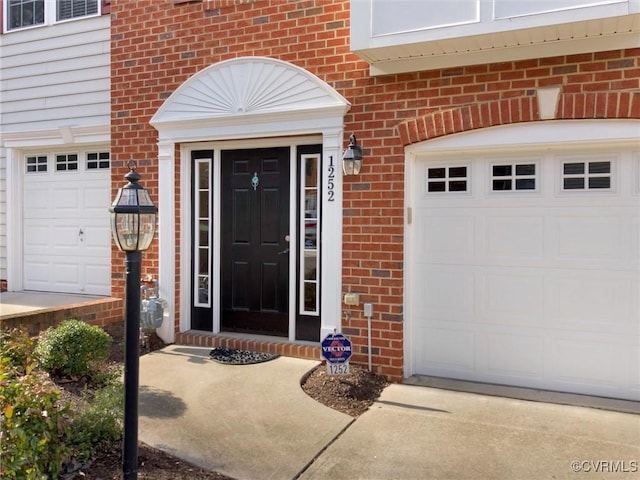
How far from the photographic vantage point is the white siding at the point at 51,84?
709 centimetres

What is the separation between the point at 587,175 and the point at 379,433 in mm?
2889

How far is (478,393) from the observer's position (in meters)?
4.77

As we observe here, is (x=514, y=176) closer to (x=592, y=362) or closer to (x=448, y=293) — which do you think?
(x=448, y=293)

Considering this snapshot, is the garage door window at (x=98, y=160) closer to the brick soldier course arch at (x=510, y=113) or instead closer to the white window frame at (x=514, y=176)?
the brick soldier course arch at (x=510, y=113)

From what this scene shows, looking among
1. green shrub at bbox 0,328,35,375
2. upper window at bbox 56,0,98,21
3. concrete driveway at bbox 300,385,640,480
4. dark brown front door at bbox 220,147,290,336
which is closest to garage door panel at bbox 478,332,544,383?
concrete driveway at bbox 300,385,640,480

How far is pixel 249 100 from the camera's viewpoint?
5.55 m

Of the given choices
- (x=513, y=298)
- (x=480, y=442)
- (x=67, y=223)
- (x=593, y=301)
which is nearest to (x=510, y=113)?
(x=513, y=298)

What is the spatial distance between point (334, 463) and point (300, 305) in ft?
7.64

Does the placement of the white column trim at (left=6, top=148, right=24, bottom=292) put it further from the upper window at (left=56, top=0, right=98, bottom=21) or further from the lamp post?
the lamp post

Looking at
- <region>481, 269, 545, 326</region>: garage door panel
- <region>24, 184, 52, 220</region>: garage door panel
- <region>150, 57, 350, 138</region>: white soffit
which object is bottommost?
<region>481, 269, 545, 326</region>: garage door panel

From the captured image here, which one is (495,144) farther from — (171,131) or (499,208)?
(171,131)

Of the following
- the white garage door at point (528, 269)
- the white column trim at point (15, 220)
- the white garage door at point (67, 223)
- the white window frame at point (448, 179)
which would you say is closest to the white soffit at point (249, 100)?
the white window frame at point (448, 179)

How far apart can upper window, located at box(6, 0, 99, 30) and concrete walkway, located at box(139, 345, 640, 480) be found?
5.35 metres

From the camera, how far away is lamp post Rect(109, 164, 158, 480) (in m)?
2.93
